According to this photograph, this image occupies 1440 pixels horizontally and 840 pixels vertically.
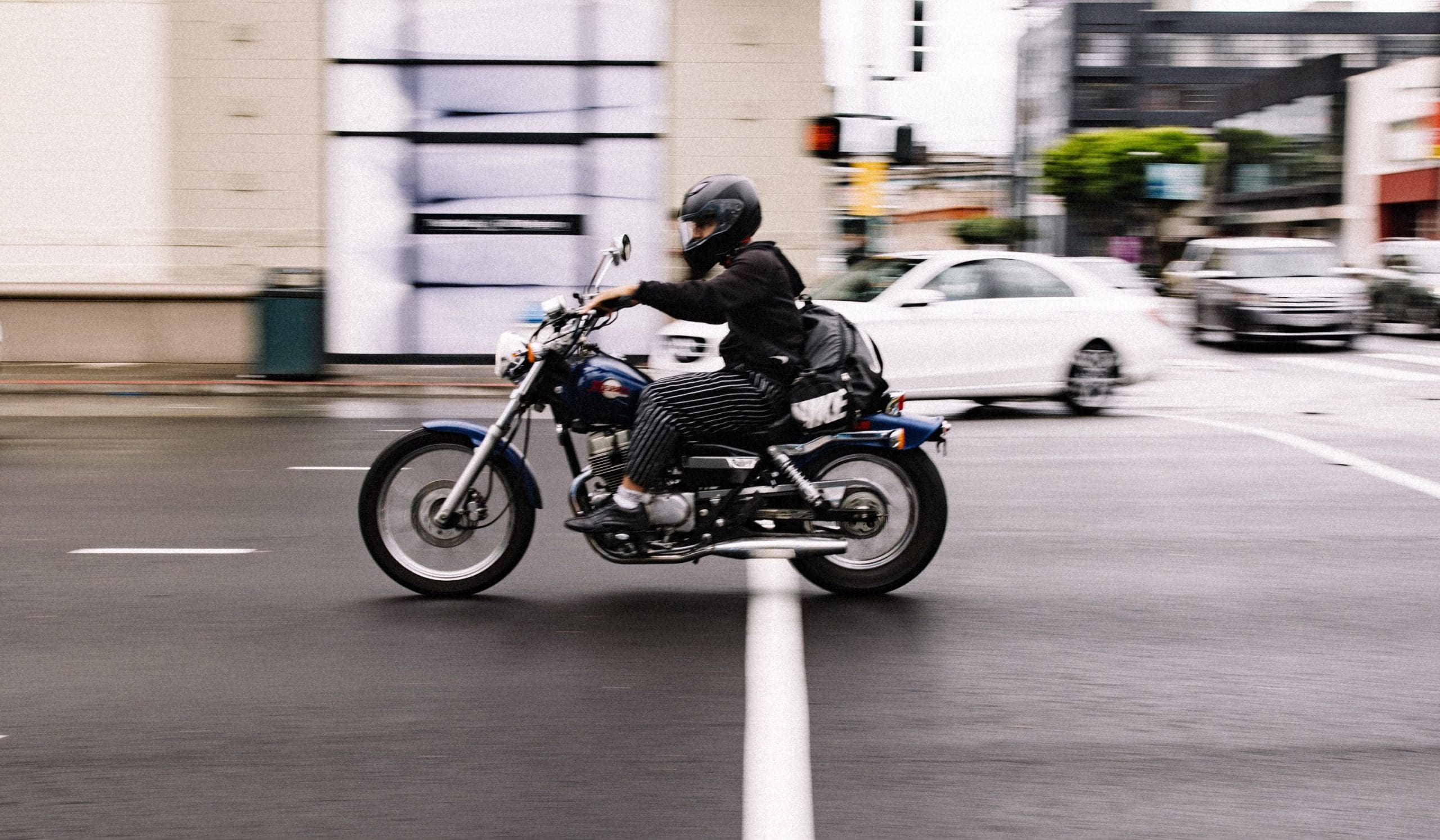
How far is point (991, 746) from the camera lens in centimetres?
Answer: 439

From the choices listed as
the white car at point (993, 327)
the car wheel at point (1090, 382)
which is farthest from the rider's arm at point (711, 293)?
the car wheel at point (1090, 382)

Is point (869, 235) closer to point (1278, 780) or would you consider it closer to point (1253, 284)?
point (1253, 284)

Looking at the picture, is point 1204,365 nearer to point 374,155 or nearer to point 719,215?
point 374,155

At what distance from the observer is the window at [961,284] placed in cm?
1395

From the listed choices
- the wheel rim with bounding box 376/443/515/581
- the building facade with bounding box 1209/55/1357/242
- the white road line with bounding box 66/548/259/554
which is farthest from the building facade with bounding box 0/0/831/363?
the building facade with bounding box 1209/55/1357/242

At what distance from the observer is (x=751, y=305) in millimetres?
6020

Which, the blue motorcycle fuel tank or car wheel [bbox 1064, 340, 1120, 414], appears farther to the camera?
car wheel [bbox 1064, 340, 1120, 414]

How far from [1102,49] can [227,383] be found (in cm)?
9945

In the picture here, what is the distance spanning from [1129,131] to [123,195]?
7814 cm

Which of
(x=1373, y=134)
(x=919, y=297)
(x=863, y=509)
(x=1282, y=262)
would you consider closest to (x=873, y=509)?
(x=863, y=509)

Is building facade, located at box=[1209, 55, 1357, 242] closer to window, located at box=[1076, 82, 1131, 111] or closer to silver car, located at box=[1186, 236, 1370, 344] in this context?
window, located at box=[1076, 82, 1131, 111]

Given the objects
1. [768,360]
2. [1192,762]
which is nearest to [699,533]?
[768,360]

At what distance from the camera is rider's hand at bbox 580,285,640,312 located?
5773 millimetres

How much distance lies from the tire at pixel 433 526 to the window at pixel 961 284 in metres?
8.29
